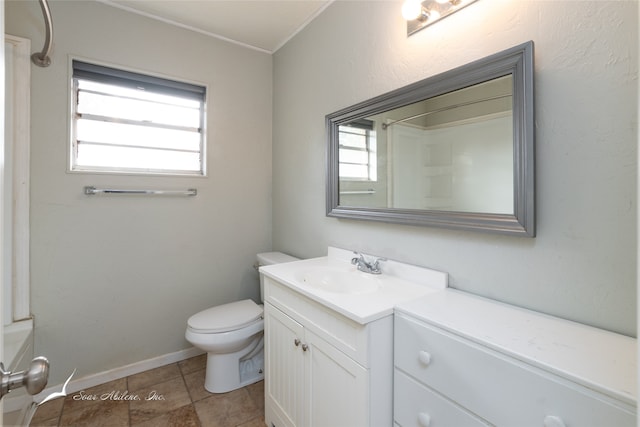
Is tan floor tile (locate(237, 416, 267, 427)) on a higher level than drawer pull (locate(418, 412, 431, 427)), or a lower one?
lower

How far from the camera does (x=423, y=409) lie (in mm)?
906

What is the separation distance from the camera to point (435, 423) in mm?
875

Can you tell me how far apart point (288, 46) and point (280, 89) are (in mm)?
310

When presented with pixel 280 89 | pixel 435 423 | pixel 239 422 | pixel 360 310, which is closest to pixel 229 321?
pixel 239 422

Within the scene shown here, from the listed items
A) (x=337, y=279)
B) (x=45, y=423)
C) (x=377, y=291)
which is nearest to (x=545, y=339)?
(x=377, y=291)

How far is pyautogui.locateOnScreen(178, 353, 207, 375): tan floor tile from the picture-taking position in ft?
6.60

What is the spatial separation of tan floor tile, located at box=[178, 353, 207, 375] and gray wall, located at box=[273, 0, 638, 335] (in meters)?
1.57

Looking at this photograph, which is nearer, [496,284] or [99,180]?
[496,284]

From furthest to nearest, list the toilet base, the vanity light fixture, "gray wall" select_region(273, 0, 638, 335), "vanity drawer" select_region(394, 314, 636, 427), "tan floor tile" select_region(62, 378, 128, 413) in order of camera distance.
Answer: the toilet base
"tan floor tile" select_region(62, 378, 128, 413)
the vanity light fixture
"gray wall" select_region(273, 0, 638, 335)
"vanity drawer" select_region(394, 314, 636, 427)

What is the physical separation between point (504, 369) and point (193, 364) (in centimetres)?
203

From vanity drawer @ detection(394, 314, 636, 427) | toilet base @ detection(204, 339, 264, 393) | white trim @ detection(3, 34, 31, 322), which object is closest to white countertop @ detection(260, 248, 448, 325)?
vanity drawer @ detection(394, 314, 636, 427)

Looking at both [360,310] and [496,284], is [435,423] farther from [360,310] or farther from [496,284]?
[496,284]

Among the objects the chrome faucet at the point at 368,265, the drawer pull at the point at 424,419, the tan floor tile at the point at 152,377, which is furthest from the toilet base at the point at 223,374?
the drawer pull at the point at 424,419

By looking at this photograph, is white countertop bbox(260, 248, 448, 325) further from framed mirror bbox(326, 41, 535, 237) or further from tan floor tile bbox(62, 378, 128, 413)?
tan floor tile bbox(62, 378, 128, 413)
